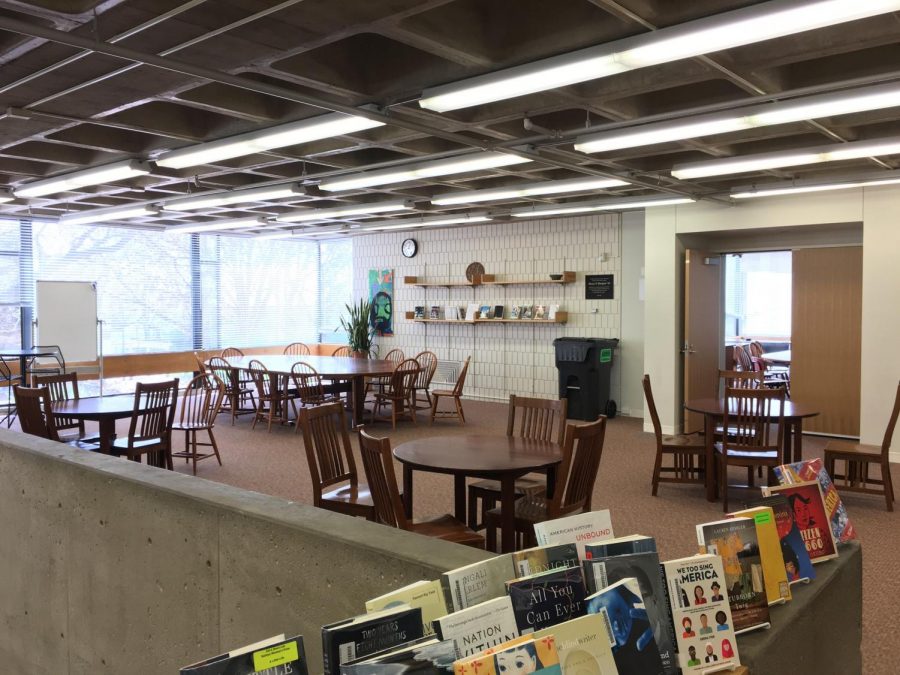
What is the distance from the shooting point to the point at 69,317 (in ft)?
34.2

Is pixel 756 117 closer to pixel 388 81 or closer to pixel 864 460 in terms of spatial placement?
pixel 388 81

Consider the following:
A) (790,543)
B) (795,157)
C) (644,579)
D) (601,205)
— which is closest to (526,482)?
(790,543)

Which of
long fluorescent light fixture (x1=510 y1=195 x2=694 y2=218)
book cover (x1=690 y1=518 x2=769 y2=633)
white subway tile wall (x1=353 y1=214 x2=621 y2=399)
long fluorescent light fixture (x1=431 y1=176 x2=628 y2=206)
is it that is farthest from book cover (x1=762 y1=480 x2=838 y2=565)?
white subway tile wall (x1=353 y1=214 x2=621 y2=399)

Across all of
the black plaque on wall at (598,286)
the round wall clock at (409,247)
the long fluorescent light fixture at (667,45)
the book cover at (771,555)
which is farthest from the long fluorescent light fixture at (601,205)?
the book cover at (771,555)

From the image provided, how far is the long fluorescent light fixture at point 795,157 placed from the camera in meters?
5.65

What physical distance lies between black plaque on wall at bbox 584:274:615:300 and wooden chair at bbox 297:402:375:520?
6692 mm

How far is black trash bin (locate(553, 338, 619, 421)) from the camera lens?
9.96 meters

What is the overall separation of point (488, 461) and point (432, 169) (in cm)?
357

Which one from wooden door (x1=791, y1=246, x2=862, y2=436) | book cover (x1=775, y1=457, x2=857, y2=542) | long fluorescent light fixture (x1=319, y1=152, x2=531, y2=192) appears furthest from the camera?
wooden door (x1=791, y1=246, x2=862, y2=436)

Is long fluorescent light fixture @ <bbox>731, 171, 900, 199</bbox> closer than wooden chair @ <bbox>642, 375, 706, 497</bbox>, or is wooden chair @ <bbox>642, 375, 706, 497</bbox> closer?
wooden chair @ <bbox>642, 375, 706, 497</bbox>

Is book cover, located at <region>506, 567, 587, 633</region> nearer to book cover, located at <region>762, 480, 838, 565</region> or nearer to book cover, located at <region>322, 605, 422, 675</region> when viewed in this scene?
book cover, located at <region>322, 605, 422, 675</region>

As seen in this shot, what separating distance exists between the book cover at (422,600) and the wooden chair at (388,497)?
70.7 inches

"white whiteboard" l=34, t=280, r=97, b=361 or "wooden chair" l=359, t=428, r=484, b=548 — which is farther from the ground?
"white whiteboard" l=34, t=280, r=97, b=361

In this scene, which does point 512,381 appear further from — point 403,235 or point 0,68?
point 0,68
